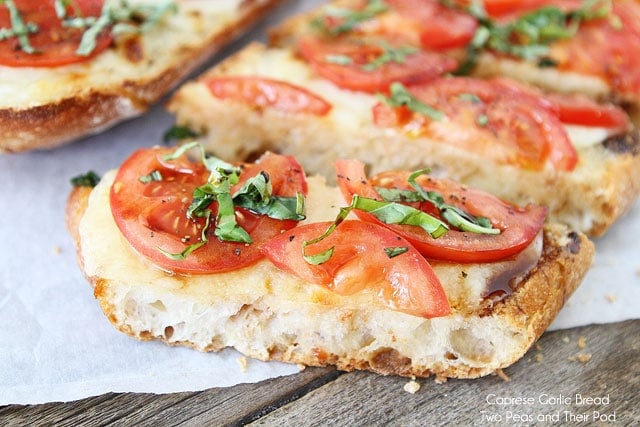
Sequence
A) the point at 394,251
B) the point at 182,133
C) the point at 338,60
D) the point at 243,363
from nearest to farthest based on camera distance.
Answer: the point at 394,251 → the point at 243,363 → the point at 338,60 → the point at 182,133

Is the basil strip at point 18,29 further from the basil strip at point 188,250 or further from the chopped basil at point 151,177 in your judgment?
the basil strip at point 188,250

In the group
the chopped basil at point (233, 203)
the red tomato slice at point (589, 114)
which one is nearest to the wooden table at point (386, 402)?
the chopped basil at point (233, 203)

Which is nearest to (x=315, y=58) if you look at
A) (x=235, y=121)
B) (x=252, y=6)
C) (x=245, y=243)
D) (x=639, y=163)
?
(x=235, y=121)

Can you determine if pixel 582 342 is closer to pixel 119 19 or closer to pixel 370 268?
pixel 370 268

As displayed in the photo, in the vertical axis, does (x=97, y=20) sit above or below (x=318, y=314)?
above

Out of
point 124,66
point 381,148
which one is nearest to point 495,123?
point 381,148

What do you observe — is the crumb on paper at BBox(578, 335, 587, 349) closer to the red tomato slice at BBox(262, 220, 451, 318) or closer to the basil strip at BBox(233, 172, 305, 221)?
the red tomato slice at BBox(262, 220, 451, 318)

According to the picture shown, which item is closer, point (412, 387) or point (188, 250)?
point (188, 250)

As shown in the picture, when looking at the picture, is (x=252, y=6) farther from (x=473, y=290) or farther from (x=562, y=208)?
(x=473, y=290)
